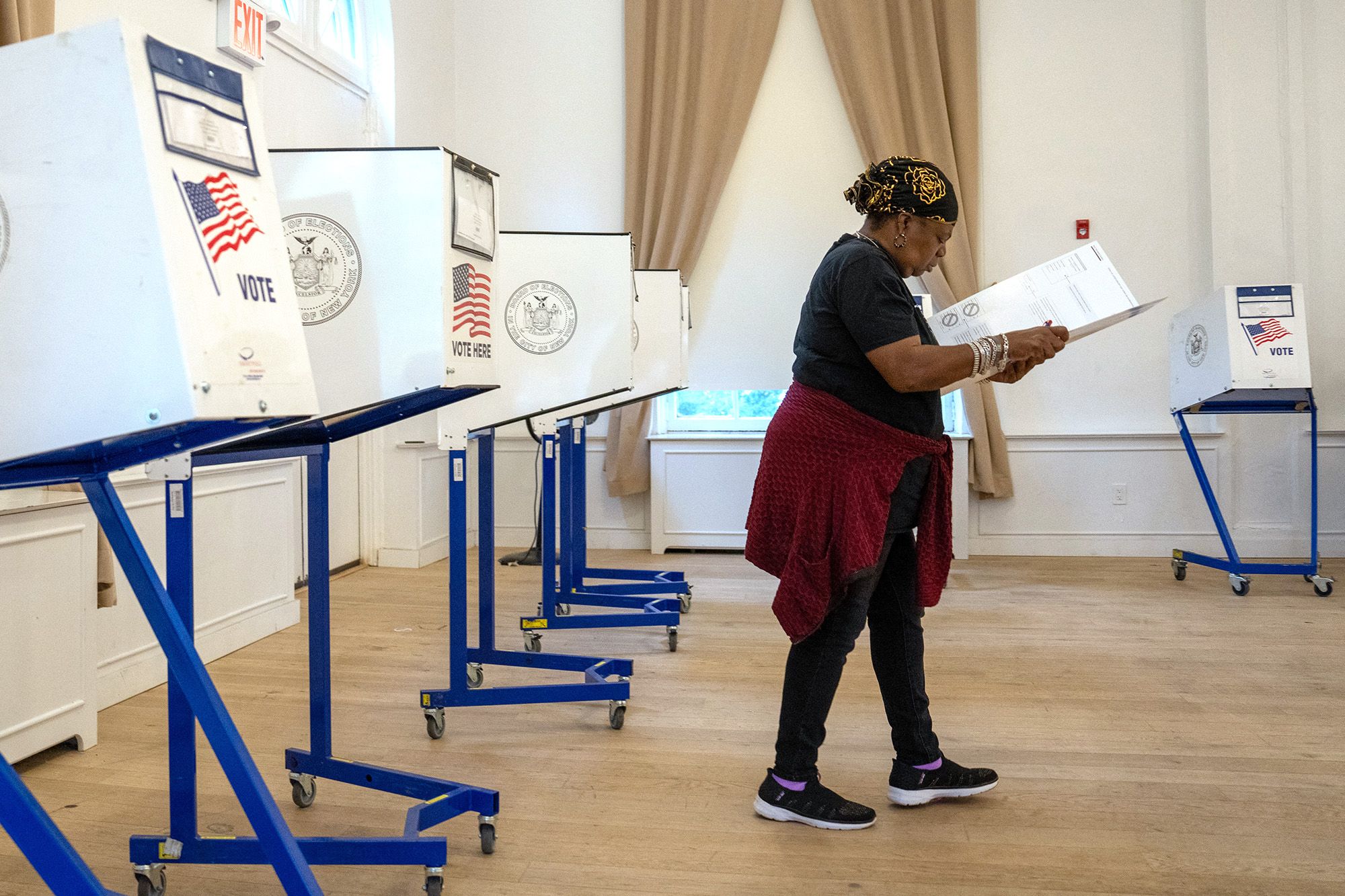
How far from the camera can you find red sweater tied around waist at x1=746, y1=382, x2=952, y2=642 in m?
1.87

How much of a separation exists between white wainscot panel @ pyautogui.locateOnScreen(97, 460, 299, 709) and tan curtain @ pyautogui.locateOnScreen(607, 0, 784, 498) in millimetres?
2067

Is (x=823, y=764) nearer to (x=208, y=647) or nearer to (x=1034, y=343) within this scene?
(x=1034, y=343)

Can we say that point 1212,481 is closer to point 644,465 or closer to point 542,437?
point 644,465

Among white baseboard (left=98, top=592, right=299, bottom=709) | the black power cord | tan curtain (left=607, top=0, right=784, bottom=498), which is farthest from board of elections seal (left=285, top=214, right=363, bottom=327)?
tan curtain (left=607, top=0, right=784, bottom=498)

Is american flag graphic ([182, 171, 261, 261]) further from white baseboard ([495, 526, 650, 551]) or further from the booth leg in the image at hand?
white baseboard ([495, 526, 650, 551])

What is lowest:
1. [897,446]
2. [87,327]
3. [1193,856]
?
[1193,856]

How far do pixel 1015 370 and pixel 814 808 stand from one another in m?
0.90

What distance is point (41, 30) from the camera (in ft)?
7.89

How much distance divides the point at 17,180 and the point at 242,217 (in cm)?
21

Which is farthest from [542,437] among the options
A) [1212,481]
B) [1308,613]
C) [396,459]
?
[1212,481]

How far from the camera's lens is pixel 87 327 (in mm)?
1044

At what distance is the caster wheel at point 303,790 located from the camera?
2.08 m

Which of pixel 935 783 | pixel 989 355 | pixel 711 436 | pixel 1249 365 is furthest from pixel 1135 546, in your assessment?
pixel 989 355

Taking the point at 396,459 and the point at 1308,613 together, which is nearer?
the point at 1308,613
